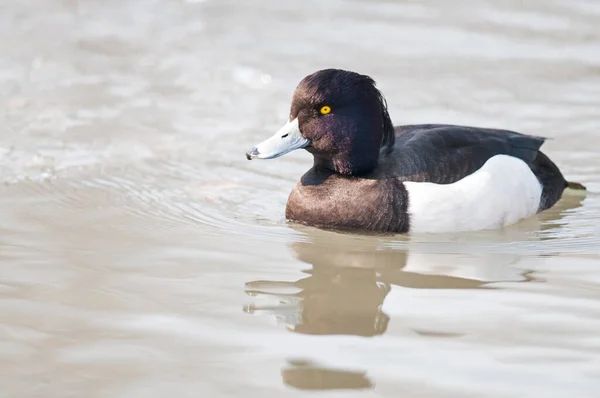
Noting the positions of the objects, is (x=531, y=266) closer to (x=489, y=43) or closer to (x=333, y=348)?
(x=333, y=348)

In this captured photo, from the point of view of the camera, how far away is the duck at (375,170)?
607 centimetres

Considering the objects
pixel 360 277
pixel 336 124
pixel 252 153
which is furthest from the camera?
pixel 336 124

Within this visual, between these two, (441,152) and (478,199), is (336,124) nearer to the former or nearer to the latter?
(441,152)

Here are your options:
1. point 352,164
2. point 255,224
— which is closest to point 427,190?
point 352,164

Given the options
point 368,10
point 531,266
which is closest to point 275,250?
point 531,266

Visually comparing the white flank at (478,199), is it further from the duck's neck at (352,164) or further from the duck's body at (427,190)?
the duck's neck at (352,164)

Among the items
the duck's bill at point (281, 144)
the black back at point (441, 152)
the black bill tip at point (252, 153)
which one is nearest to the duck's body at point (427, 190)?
the black back at point (441, 152)

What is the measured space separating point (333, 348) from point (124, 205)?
2.78 metres

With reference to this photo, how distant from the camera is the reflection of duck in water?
14.6ft

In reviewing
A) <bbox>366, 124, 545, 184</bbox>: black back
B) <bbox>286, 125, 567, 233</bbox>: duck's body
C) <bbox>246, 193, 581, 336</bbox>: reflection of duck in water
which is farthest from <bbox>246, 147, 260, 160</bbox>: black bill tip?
<bbox>366, 124, 545, 184</bbox>: black back

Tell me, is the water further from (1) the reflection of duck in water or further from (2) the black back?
(2) the black back

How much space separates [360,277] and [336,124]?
1.34 meters

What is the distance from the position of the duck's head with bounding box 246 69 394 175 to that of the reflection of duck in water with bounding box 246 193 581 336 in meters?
0.49

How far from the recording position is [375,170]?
6.25m
